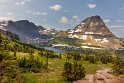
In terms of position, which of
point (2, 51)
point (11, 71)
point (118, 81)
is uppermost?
point (2, 51)

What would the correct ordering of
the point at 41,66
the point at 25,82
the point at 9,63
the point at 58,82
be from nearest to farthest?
the point at 9,63 → the point at 25,82 → the point at 58,82 → the point at 41,66

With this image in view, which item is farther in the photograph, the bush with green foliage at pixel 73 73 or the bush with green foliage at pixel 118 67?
the bush with green foliage at pixel 118 67

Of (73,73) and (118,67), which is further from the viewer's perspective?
(118,67)

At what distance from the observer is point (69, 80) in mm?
119188

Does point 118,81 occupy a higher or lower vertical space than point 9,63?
lower

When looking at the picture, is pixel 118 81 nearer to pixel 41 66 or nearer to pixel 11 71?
pixel 41 66

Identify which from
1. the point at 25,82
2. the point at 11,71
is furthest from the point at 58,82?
the point at 11,71

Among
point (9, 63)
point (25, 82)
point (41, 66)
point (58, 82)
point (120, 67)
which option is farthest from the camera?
point (41, 66)

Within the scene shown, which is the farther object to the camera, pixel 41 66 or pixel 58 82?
pixel 41 66

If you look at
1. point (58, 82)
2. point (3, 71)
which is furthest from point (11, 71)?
point (58, 82)

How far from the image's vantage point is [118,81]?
120875mm

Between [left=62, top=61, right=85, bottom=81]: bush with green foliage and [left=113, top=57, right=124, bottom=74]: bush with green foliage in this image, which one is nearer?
[left=62, top=61, right=85, bottom=81]: bush with green foliage

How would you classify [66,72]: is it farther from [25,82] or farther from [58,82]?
[25,82]

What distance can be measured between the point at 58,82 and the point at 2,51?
2910 inches
